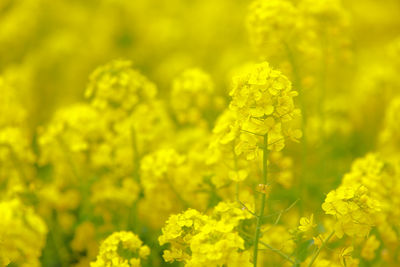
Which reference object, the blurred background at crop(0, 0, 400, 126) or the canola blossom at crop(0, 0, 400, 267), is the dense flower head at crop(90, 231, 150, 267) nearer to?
the canola blossom at crop(0, 0, 400, 267)

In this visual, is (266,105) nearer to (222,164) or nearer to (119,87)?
(222,164)

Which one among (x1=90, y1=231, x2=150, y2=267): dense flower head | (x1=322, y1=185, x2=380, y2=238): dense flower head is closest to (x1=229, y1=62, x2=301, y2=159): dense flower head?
(x1=322, y1=185, x2=380, y2=238): dense flower head

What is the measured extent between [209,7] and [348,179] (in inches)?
112

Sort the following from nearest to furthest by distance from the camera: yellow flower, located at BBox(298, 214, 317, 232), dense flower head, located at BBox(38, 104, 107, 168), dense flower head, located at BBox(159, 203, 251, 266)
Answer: dense flower head, located at BBox(159, 203, 251, 266) → yellow flower, located at BBox(298, 214, 317, 232) → dense flower head, located at BBox(38, 104, 107, 168)

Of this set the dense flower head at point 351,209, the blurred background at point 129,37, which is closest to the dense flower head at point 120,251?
the dense flower head at point 351,209

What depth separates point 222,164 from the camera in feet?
6.04

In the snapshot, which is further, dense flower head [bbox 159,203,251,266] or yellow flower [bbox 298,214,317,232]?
yellow flower [bbox 298,214,317,232]

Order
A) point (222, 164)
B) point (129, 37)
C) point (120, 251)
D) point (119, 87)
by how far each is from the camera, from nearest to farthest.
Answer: point (120, 251) → point (222, 164) → point (119, 87) → point (129, 37)

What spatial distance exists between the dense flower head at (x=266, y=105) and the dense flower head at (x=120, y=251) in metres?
0.39

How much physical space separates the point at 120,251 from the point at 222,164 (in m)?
0.48

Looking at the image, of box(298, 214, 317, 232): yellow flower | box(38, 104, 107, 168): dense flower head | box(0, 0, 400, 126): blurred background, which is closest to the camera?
box(298, 214, 317, 232): yellow flower

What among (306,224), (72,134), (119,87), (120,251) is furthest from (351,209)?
(72,134)

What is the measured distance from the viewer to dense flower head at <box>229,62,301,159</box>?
1.31 m

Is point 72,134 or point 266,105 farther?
point 72,134
